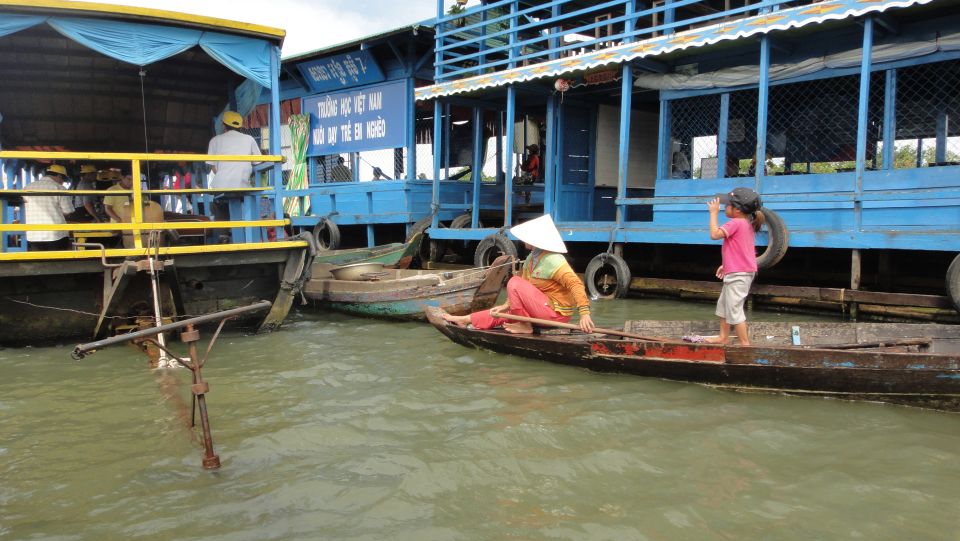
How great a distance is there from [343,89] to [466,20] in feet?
10.9

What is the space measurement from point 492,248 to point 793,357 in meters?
6.84

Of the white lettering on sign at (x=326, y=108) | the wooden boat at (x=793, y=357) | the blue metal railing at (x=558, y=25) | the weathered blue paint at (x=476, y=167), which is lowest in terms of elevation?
the wooden boat at (x=793, y=357)

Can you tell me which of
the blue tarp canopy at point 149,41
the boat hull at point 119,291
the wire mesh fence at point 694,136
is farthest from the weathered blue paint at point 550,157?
the blue tarp canopy at point 149,41

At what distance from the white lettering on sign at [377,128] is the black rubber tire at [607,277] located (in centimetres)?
607

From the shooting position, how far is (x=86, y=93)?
9.34m

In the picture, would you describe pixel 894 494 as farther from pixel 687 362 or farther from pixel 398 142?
pixel 398 142

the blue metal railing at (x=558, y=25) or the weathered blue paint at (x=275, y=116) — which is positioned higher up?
the blue metal railing at (x=558, y=25)

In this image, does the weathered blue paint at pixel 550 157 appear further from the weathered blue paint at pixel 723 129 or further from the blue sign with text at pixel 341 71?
the blue sign with text at pixel 341 71

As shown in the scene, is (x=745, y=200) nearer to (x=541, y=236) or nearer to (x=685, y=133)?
(x=541, y=236)

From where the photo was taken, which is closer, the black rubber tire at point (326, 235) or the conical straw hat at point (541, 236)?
the conical straw hat at point (541, 236)

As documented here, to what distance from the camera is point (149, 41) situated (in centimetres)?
670

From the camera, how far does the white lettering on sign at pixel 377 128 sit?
1405cm

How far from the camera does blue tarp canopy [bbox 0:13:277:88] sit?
6.25 meters

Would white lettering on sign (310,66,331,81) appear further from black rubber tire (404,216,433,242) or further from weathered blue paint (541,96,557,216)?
weathered blue paint (541,96,557,216)
